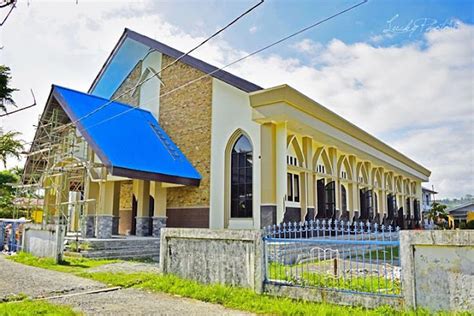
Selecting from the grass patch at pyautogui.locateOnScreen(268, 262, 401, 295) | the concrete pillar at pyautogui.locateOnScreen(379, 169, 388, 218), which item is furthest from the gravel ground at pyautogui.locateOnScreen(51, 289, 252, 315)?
the concrete pillar at pyautogui.locateOnScreen(379, 169, 388, 218)

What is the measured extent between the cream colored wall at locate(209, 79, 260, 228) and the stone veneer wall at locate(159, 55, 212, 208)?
27 cm

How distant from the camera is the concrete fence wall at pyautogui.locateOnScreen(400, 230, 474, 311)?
4.69m

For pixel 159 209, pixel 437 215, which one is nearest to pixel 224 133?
pixel 159 209

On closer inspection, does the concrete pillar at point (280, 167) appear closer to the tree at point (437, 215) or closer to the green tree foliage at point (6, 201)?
the green tree foliage at point (6, 201)

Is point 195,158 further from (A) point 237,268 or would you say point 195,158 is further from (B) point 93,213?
(A) point 237,268

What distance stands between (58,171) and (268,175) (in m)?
7.85

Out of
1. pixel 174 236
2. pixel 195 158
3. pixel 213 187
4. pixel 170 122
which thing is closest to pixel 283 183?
pixel 213 187

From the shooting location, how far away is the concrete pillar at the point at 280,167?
12.2m

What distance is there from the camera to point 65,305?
19.3 feet

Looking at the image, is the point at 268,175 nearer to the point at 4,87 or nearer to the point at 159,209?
the point at 159,209

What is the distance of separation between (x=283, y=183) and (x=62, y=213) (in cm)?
818

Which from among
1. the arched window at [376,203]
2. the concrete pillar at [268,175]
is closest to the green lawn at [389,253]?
the concrete pillar at [268,175]

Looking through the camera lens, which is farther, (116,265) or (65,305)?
(116,265)

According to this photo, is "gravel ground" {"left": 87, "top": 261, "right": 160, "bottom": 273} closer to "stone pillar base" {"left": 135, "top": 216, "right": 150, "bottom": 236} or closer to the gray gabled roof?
"stone pillar base" {"left": 135, "top": 216, "right": 150, "bottom": 236}
